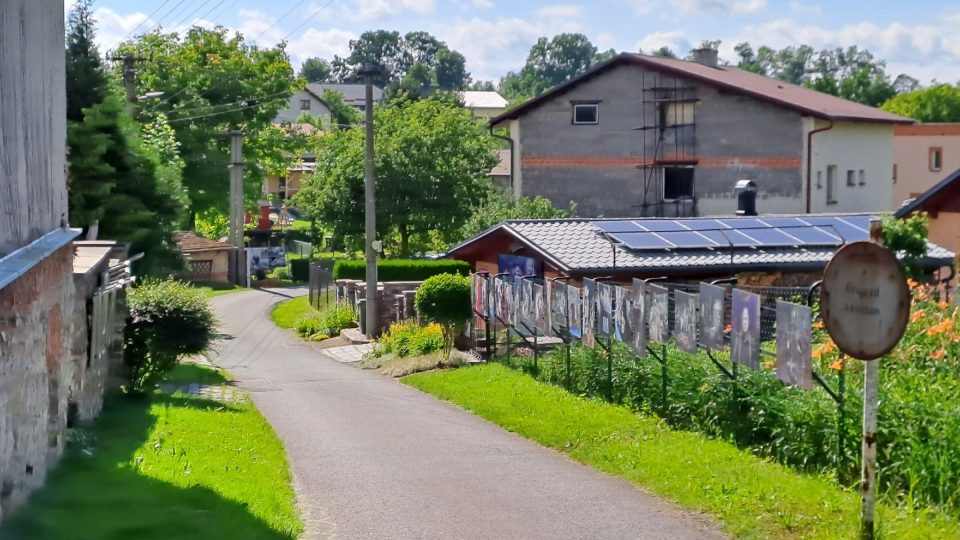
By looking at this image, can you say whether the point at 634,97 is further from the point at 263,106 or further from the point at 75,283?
the point at 75,283

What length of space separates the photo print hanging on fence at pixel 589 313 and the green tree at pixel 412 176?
3102 centimetres

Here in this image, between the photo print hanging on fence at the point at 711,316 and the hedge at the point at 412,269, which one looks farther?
the hedge at the point at 412,269

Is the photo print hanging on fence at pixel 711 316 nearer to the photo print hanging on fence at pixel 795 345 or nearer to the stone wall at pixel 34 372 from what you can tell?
the photo print hanging on fence at pixel 795 345

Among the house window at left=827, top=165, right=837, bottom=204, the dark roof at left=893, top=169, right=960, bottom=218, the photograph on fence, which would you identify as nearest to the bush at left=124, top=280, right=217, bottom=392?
the photograph on fence

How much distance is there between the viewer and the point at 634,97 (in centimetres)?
4694

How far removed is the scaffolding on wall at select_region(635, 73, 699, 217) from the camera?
4609 centimetres

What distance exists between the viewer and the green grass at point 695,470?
993cm

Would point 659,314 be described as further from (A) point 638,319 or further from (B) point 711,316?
(B) point 711,316

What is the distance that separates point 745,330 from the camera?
13406 mm

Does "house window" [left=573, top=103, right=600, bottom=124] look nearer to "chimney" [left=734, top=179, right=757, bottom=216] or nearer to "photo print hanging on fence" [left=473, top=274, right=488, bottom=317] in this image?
"chimney" [left=734, top=179, right=757, bottom=216]

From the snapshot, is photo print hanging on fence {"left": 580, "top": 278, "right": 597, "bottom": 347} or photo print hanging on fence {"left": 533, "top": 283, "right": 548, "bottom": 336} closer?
photo print hanging on fence {"left": 580, "top": 278, "right": 597, "bottom": 347}

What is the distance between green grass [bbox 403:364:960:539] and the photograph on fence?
973 millimetres


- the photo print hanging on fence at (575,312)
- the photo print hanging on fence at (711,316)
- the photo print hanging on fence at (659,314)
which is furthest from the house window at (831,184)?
the photo print hanging on fence at (711,316)

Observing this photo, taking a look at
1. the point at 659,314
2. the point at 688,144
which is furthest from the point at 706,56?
the point at 659,314
